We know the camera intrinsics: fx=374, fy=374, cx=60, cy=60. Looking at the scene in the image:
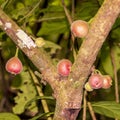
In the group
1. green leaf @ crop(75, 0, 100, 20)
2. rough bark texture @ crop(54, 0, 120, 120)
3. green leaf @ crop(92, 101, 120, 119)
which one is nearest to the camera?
rough bark texture @ crop(54, 0, 120, 120)

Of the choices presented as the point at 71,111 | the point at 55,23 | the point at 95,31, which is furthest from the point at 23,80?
the point at 95,31

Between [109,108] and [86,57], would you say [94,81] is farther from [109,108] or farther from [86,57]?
[109,108]

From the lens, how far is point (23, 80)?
Result: 2.31 meters

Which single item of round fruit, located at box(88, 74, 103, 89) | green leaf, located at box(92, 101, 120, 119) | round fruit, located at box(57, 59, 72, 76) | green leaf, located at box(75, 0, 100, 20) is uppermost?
green leaf, located at box(75, 0, 100, 20)

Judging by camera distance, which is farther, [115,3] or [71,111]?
[71,111]

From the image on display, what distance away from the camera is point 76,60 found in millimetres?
930

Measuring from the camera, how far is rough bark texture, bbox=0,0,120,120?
2.86ft

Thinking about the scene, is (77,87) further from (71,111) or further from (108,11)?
(108,11)

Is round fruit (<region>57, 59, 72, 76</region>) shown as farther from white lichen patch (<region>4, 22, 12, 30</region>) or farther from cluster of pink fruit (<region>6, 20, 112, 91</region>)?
white lichen patch (<region>4, 22, 12, 30</region>)

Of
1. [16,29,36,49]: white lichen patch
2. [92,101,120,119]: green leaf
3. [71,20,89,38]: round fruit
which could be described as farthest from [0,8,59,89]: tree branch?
[92,101,120,119]: green leaf

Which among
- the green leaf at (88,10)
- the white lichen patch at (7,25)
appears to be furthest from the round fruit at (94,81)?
the green leaf at (88,10)

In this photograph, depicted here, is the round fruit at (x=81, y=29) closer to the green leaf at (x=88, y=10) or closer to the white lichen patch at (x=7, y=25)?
the white lichen patch at (x=7, y=25)

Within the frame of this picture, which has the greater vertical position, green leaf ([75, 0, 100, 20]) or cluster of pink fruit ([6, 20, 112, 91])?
green leaf ([75, 0, 100, 20])

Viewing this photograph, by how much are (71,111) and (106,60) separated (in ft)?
3.59
